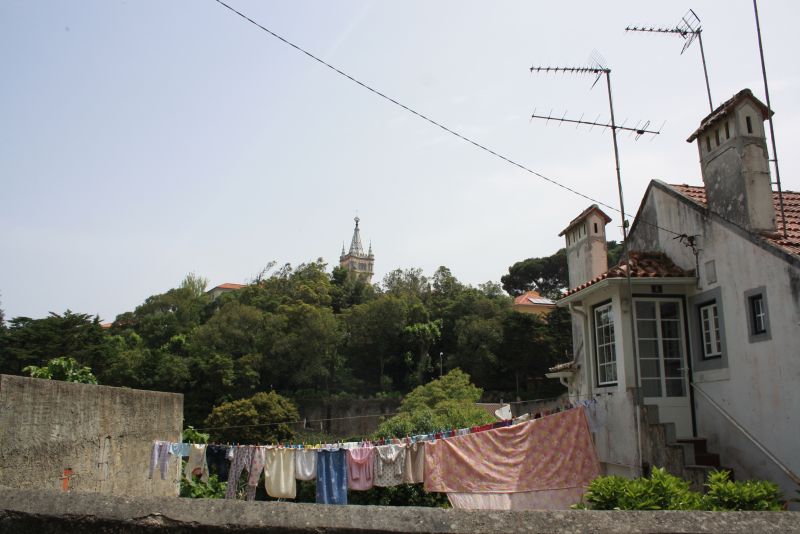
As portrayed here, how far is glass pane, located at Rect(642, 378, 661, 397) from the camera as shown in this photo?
408 inches

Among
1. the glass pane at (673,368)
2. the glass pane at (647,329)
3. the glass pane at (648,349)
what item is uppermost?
the glass pane at (647,329)

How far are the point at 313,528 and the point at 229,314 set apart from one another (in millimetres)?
54310

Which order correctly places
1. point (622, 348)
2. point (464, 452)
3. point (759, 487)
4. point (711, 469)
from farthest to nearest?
1. point (464, 452)
2. point (622, 348)
3. point (711, 469)
4. point (759, 487)

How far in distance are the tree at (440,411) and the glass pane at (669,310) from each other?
17.5m

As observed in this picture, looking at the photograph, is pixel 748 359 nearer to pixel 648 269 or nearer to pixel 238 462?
pixel 648 269

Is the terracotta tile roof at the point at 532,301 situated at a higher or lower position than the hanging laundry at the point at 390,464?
higher

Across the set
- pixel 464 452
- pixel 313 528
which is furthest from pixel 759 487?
pixel 313 528

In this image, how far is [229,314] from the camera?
54.6 meters

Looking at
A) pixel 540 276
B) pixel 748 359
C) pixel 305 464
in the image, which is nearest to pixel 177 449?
pixel 305 464

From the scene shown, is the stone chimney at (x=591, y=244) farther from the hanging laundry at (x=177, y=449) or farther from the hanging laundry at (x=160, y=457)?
the hanging laundry at (x=160, y=457)

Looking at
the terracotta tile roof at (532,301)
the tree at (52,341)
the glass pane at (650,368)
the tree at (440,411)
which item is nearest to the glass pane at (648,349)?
the glass pane at (650,368)

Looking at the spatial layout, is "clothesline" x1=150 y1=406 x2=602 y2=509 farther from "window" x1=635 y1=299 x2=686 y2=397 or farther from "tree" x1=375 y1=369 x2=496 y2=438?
"tree" x1=375 y1=369 x2=496 y2=438

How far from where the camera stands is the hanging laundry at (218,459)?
1386 cm

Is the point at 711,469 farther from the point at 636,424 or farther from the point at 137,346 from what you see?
the point at 137,346
